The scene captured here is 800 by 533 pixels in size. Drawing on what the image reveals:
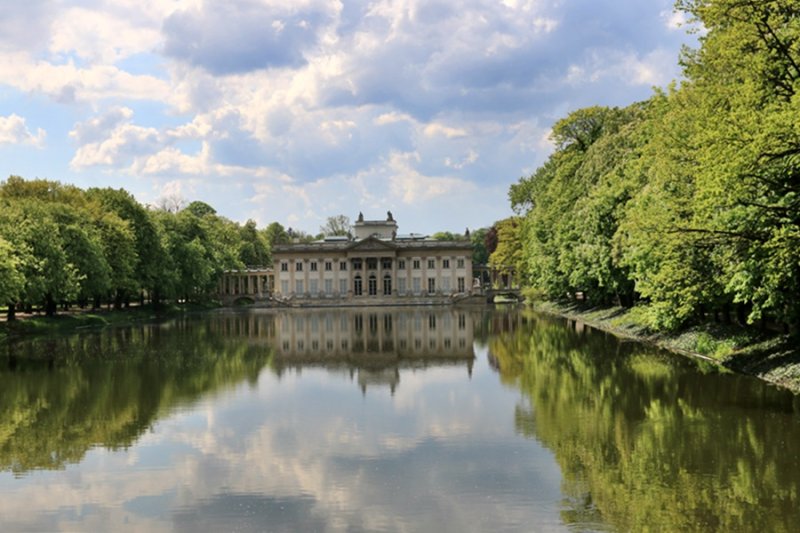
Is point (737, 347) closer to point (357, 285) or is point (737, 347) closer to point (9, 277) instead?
point (9, 277)

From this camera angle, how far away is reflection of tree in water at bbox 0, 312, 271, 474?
1722 centimetres

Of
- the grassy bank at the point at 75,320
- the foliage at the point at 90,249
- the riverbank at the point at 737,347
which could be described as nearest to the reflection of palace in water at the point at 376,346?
the riverbank at the point at 737,347

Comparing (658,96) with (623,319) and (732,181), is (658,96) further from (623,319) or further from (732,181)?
(732,181)

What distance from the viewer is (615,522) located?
1095 centimetres

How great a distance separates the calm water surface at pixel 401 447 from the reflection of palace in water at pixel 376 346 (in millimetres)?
562

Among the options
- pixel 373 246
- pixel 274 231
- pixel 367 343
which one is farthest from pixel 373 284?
pixel 367 343

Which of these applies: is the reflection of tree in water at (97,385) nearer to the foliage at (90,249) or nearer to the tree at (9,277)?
the tree at (9,277)

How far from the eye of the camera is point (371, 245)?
106 meters

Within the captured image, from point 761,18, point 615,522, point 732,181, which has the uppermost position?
point 761,18

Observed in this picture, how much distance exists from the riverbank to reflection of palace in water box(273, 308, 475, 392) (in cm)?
854

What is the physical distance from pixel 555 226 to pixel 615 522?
50230mm

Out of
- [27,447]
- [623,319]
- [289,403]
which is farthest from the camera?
[623,319]

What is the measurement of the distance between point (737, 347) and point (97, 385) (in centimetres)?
2201

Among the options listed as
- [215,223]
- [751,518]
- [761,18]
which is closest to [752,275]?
[761,18]
